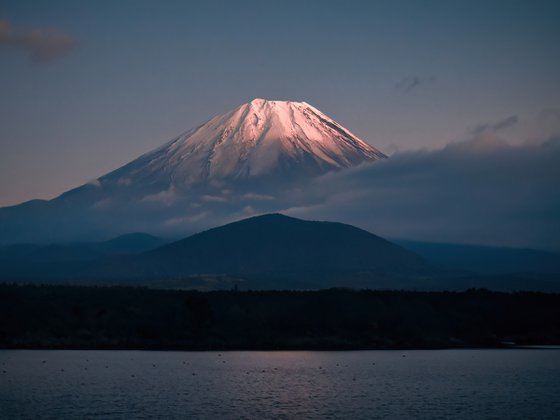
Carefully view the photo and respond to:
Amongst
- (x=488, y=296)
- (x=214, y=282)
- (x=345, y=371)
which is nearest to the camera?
(x=345, y=371)

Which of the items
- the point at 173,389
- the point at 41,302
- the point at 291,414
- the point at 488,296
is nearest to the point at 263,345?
the point at 41,302

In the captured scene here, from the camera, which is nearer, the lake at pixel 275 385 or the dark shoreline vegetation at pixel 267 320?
the lake at pixel 275 385

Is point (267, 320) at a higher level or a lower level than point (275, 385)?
higher

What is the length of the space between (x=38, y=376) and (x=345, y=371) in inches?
811

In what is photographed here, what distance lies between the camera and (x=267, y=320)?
96188 millimetres

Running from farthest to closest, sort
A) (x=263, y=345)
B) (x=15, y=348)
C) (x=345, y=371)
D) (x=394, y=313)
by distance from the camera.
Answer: (x=394, y=313)
(x=263, y=345)
(x=15, y=348)
(x=345, y=371)

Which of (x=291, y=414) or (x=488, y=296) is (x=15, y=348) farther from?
(x=488, y=296)

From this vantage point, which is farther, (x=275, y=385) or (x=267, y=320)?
(x=267, y=320)

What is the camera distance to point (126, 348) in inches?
3420

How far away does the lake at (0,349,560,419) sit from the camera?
45094 millimetres

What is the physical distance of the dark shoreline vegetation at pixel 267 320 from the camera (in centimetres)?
8925

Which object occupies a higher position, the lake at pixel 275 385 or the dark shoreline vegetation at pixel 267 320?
the dark shoreline vegetation at pixel 267 320

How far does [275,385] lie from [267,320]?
40114 mm

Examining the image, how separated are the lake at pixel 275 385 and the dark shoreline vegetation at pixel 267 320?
9130 millimetres
